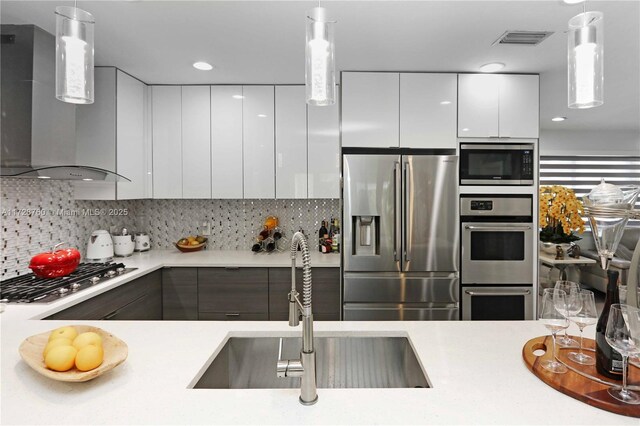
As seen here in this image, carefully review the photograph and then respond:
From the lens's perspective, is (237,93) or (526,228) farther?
(237,93)

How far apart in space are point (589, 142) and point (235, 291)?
564 centimetres

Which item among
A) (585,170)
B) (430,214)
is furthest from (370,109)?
(585,170)

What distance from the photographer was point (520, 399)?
3.17 ft

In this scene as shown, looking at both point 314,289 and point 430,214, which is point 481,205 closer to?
point 430,214

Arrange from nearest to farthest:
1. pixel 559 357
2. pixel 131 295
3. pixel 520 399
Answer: pixel 520 399 → pixel 559 357 → pixel 131 295

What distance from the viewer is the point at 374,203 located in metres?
2.83

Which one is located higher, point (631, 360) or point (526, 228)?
point (526, 228)

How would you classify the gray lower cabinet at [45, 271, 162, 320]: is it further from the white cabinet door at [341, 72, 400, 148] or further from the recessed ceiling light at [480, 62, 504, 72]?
the recessed ceiling light at [480, 62, 504, 72]

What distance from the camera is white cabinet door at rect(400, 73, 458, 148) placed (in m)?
2.89

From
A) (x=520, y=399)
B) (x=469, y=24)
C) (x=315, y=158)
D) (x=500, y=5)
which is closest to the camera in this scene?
(x=520, y=399)

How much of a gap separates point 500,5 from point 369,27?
0.70 m

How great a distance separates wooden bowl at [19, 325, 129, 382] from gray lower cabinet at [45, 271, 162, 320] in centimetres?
72

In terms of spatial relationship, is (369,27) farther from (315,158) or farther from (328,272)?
(328,272)

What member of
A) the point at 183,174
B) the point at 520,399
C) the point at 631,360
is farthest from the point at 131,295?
the point at 631,360
